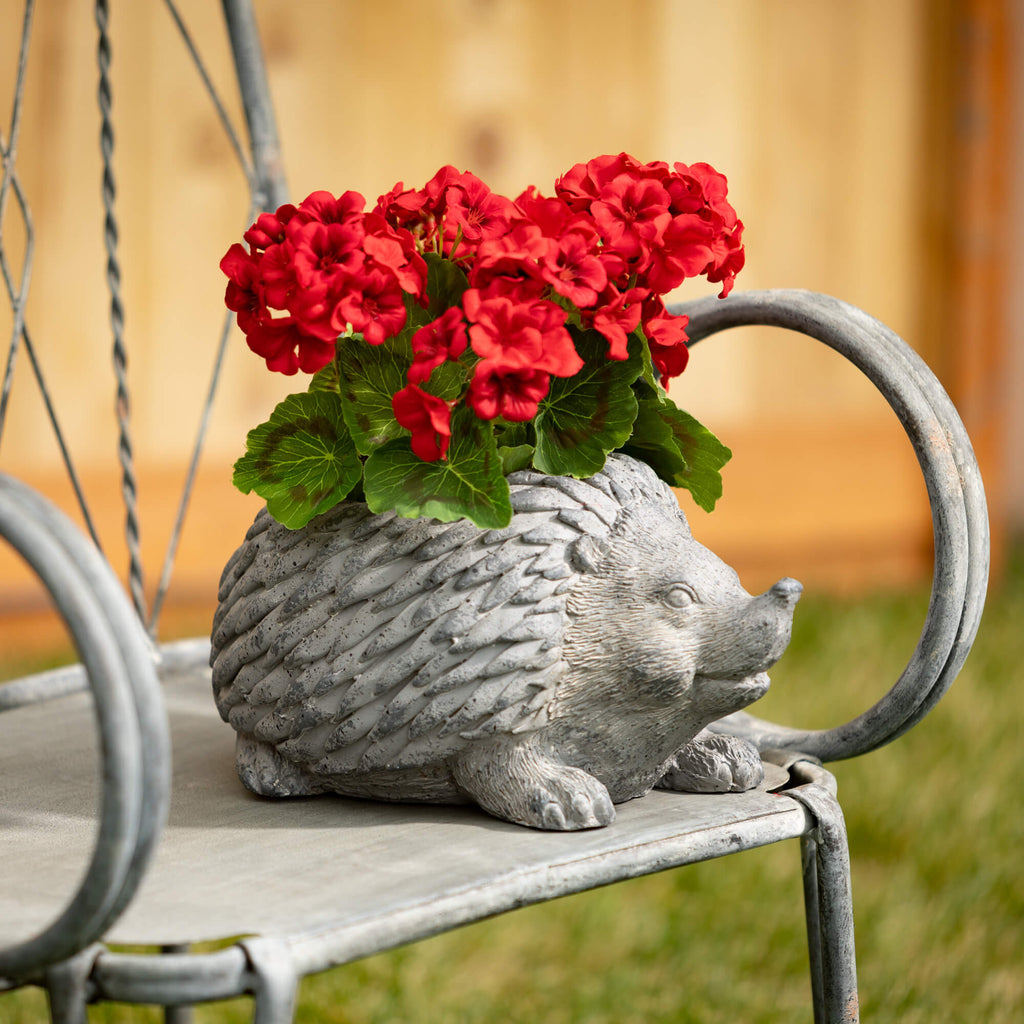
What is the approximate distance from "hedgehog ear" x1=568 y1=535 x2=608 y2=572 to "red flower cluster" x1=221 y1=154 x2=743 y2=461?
0.08 meters

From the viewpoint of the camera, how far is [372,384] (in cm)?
78

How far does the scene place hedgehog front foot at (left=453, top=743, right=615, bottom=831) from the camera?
0.75m

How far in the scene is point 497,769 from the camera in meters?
0.76

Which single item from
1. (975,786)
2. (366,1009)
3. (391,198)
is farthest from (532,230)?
(975,786)

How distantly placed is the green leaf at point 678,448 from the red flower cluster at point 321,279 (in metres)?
0.16

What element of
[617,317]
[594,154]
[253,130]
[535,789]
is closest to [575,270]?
[617,317]

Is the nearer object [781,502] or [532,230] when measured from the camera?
[532,230]

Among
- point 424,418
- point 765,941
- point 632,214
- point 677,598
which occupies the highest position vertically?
point 632,214

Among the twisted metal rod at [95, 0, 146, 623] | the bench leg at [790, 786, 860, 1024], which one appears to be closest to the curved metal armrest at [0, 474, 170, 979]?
the bench leg at [790, 786, 860, 1024]

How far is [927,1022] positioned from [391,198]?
1045 mm

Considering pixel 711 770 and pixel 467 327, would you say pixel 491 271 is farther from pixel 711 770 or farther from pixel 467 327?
pixel 711 770

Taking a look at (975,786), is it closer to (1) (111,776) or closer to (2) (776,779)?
(2) (776,779)

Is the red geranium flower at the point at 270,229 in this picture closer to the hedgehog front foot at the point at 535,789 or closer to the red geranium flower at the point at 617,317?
the red geranium flower at the point at 617,317

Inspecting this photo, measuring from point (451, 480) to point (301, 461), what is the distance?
96 mm
